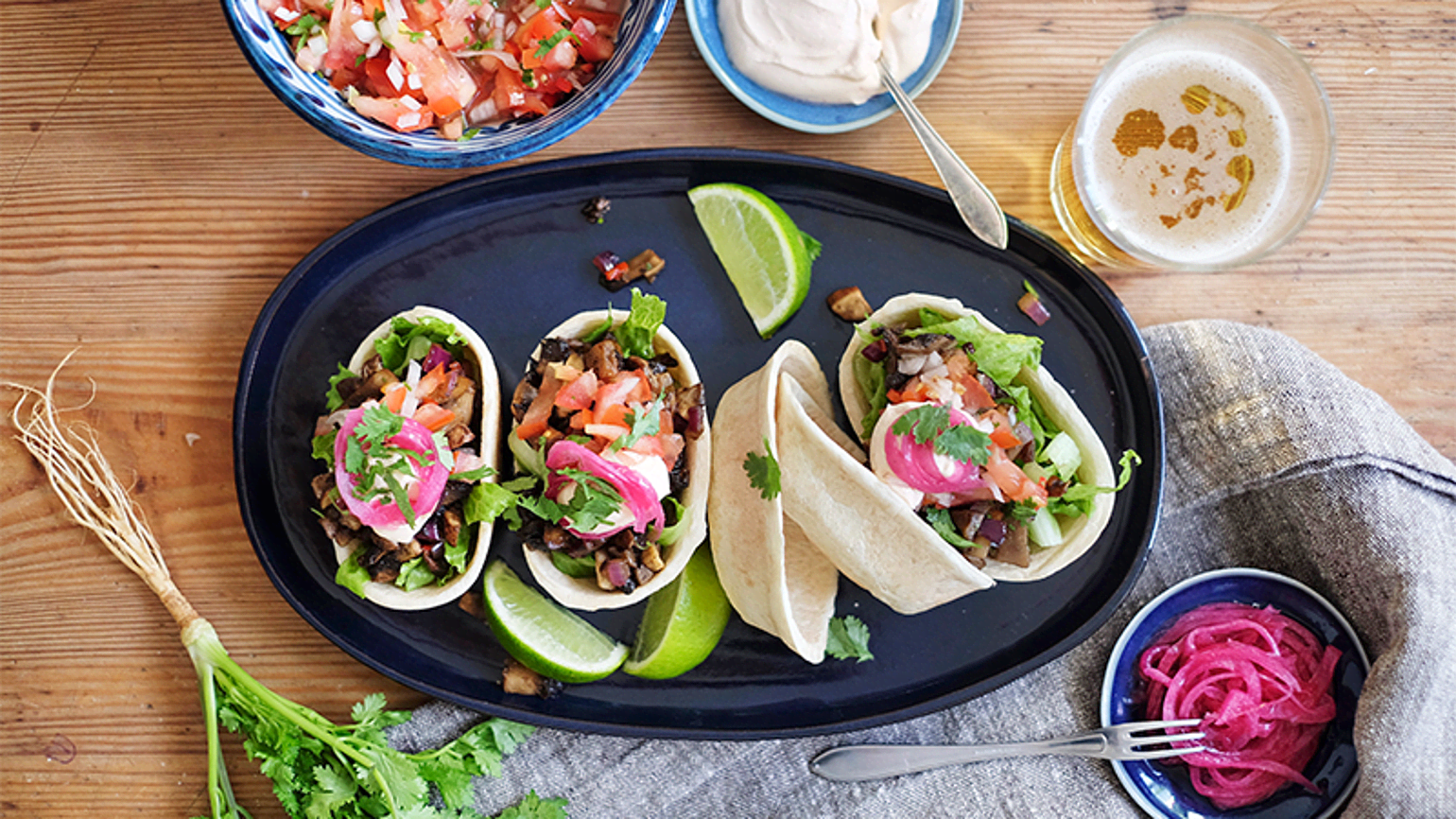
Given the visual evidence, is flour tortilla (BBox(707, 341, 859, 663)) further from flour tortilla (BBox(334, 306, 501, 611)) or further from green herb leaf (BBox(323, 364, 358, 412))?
green herb leaf (BBox(323, 364, 358, 412))

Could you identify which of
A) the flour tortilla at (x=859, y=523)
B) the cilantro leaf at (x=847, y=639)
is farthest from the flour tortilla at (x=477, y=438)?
the cilantro leaf at (x=847, y=639)

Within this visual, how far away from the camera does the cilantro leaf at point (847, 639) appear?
2973 millimetres

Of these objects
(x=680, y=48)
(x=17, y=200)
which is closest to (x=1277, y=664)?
(x=680, y=48)

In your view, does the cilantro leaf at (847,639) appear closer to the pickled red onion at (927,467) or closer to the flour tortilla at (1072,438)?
the flour tortilla at (1072,438)

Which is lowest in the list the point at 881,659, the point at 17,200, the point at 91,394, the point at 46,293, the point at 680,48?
the point at 881,659

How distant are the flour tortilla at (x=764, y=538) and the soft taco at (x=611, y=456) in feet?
0.35

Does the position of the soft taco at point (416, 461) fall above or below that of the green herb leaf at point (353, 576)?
above

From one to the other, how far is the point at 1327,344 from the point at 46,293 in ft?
14.5

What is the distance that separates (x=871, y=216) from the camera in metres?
3.05

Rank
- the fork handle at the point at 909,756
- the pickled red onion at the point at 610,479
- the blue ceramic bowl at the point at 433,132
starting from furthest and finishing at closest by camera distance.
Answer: the fork handle at the point at 909,756 → the pickled red onion at the point at 610,479 → the blue ceramic bowl at the point at 433,132

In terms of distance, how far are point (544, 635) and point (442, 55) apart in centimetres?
172

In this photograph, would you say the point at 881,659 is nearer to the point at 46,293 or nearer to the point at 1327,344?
the point at 1327,344

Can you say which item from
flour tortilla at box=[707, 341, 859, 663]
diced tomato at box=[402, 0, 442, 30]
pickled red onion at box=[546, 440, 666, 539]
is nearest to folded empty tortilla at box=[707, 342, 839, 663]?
flour tortilla at box=[707, 341, 859, 663]

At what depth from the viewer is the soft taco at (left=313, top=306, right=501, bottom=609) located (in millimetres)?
2551
